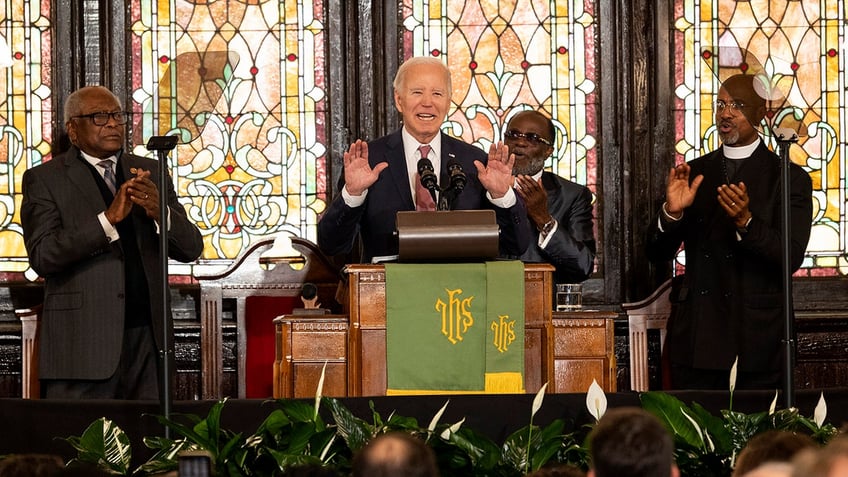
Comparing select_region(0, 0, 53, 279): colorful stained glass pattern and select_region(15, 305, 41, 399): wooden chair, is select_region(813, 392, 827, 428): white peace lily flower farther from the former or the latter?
select_region(0, 0, 53, 279): colorful stained glass pattern

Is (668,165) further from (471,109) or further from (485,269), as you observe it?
(485,269)

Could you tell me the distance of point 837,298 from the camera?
668 centimetres

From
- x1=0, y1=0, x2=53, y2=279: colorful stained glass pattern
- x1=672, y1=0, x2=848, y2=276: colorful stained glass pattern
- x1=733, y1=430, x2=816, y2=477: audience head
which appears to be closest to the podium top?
x1=733, y1=430, x2=816, y2=477: audience head

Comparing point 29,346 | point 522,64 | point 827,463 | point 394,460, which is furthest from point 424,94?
point 827,463

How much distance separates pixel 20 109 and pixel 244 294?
1553 mm

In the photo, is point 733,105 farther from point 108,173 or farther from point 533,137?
point 108,173

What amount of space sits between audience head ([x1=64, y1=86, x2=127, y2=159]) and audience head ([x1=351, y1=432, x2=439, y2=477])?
3.50 meters

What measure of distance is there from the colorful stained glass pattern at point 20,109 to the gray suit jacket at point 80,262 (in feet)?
4.20

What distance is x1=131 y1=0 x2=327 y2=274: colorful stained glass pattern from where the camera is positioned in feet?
21.9

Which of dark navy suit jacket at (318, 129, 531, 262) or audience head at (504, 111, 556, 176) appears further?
audience head at (504, 111, 556, 176)

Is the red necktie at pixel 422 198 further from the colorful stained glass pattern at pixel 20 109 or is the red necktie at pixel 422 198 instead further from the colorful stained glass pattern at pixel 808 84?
the colorful stained glass pattern at pixel 20 109

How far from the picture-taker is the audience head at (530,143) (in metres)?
5.74

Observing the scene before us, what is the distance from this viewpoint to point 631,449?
7.34 feet

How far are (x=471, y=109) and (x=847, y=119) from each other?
6.34ft
